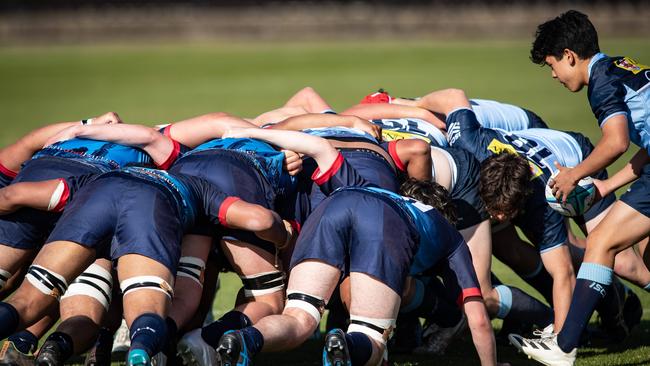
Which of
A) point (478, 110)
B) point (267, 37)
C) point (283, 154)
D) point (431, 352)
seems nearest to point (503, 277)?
point (478, 110)

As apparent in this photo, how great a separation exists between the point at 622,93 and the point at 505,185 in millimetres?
952

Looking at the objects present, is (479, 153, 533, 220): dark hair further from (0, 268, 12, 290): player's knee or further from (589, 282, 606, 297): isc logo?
(0, 268, 12, 290): player's knee

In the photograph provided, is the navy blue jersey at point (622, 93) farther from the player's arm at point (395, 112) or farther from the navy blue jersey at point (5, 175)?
the navy blue jersey at point (5, 175)

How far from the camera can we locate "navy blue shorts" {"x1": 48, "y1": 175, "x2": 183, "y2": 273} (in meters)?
5.15

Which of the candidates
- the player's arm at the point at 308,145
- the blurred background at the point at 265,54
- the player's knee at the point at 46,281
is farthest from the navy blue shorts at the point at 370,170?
the blurred background at the point at 265,54

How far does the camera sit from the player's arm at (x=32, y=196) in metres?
5.66

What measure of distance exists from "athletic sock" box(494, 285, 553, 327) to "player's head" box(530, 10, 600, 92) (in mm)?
1439

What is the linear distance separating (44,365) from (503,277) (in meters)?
4.85

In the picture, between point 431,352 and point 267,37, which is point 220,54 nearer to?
point 267,37

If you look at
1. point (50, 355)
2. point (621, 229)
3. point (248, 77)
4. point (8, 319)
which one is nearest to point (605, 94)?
point (621, 229)

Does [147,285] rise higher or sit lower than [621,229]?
higher

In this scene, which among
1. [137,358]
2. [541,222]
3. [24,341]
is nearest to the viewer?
[137,358]

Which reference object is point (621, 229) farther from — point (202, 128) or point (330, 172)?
point (202, 128)

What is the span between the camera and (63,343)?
5121 millimetres
